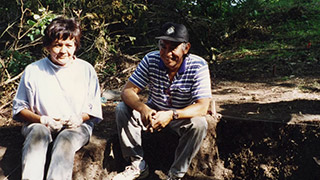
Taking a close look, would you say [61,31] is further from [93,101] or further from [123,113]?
[123,113]

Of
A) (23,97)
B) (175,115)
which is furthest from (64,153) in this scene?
(175,115)

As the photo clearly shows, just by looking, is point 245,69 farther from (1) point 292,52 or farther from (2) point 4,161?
(2) point 4,161

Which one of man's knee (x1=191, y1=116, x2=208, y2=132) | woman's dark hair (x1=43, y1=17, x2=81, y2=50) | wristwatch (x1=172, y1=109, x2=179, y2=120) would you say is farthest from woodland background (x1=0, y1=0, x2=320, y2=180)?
woman's dark hair (x1=43, y1=17, x2=81, y2=50)

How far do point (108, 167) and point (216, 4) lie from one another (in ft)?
14.2

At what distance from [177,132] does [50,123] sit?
1154 mm

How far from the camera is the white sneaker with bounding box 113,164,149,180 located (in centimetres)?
302

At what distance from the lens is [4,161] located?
2926mm

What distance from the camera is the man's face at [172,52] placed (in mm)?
2854

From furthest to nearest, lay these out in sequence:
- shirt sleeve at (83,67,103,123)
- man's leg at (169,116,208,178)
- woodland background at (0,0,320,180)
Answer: woodland background at (0,0,320,180)
shirt sleeve at (83,67,103,123)
man's leg at (169,116,208,178)

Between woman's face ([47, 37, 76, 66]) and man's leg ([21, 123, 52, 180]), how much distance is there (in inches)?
23.2

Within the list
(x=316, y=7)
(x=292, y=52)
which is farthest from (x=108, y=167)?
(x=316, y=7)

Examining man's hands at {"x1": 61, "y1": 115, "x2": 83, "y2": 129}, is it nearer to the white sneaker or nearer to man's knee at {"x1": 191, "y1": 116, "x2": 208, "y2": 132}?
the white sneaker

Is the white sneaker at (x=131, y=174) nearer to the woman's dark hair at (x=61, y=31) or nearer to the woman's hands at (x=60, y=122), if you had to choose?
the woman's hands at (x=60, y=122)

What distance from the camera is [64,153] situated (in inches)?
104
